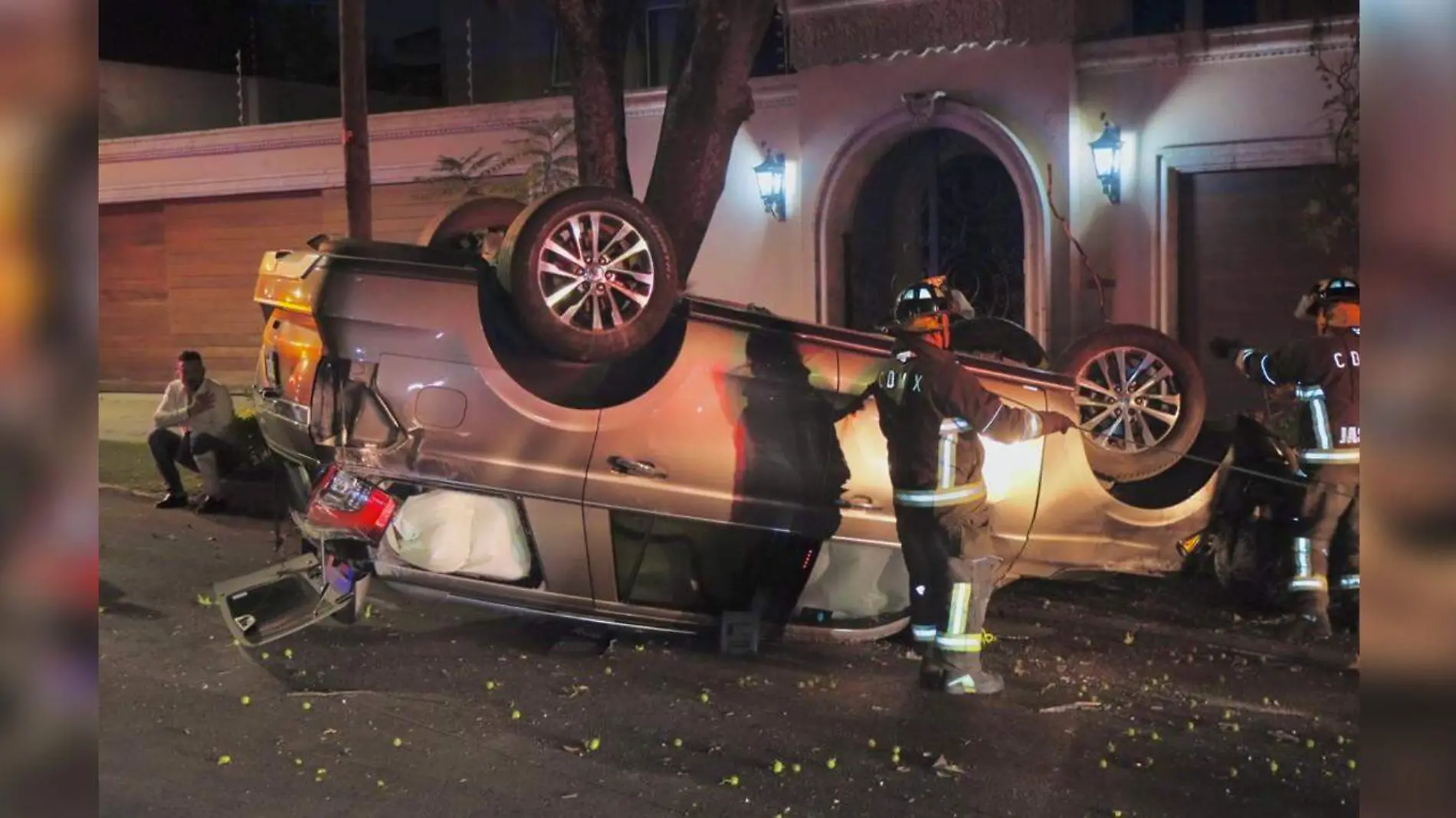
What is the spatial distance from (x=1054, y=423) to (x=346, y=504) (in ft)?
9.67

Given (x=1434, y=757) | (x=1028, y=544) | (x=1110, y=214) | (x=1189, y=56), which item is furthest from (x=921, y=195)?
(x=1434, y=757)

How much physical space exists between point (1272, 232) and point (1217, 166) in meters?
0.73

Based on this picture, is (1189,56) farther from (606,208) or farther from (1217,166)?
(606,208)

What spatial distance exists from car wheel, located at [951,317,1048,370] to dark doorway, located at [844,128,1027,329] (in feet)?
16.9

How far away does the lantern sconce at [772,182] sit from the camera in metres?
12.5

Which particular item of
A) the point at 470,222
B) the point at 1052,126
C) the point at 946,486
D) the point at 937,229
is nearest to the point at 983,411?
the point at 946,486

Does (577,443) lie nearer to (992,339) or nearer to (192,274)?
(992,339)

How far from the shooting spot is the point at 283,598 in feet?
18.9

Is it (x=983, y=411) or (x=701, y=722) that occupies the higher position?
(x=983, y=411)

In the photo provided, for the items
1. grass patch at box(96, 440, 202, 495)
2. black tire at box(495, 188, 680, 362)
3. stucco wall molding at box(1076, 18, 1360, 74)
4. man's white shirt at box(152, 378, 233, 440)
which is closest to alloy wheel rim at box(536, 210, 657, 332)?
black tire at box(495, 188, 680, 362)

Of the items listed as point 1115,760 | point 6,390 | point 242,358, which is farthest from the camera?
point 242,358

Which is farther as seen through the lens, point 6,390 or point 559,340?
point 559,340

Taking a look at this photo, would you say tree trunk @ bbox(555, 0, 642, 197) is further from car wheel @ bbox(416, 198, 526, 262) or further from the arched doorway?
the arched doorway

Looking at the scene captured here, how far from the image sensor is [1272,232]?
434 inches
